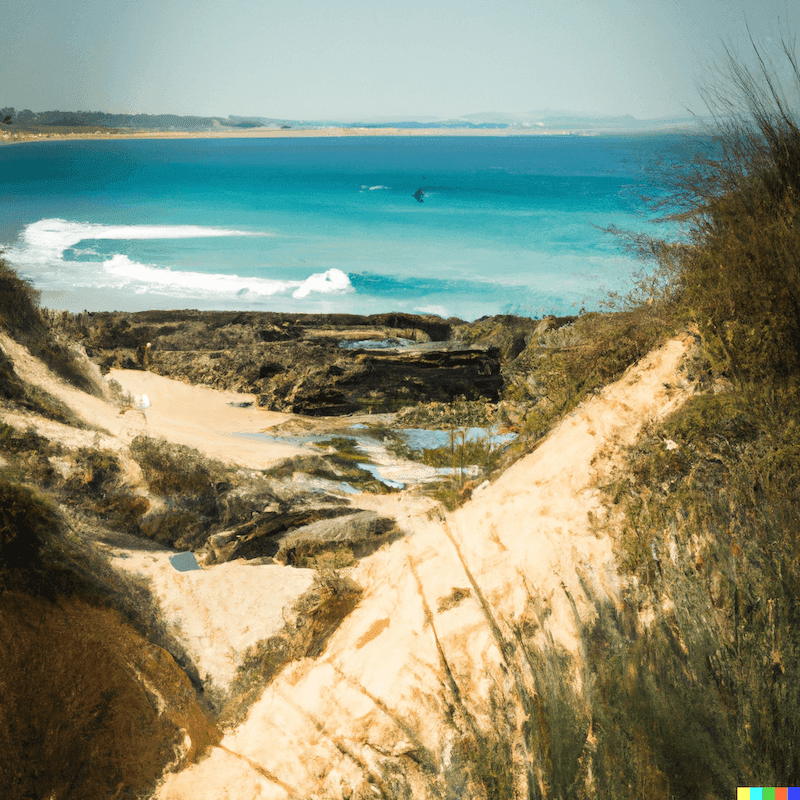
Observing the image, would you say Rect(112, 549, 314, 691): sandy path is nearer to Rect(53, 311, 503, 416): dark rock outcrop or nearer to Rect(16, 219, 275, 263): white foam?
Rect(53, 311, 503, 416): dark rock outcrop

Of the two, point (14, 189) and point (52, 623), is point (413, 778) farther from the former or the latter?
point (14, 189)

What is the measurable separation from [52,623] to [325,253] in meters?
9.76

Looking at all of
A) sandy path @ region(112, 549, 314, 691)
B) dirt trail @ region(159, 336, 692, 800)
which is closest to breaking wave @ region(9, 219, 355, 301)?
sandy path @ region(112, 549, 314, 691)

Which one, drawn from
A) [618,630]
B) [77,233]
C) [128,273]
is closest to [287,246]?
[128,273]

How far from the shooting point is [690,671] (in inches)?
130

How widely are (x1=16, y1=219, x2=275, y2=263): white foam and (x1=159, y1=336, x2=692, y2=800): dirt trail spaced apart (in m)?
7.86

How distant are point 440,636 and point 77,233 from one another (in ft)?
36.1

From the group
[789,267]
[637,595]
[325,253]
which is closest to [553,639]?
[637,595]

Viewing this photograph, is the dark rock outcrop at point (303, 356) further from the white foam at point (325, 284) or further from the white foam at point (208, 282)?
the white foam at point (325, 284)

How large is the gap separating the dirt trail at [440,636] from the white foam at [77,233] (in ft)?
25.8

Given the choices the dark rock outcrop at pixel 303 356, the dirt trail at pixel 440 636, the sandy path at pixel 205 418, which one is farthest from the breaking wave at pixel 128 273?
the dirt trail at pixel 440 636

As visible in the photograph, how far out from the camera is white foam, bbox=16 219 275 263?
8.83m

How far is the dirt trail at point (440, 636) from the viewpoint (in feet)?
11.6

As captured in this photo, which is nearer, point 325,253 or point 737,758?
point 737,758
